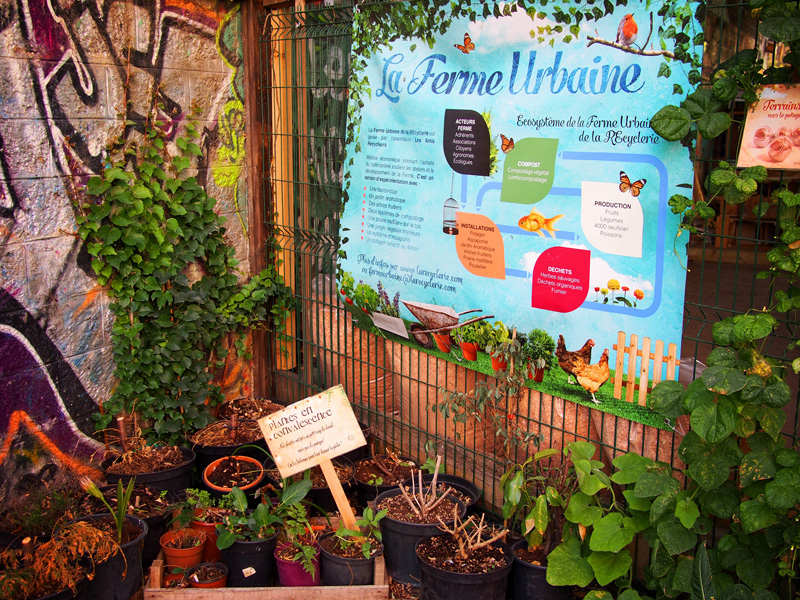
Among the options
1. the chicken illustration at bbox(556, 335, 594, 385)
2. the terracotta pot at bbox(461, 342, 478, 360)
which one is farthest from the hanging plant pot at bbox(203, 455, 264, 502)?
the chicken illustration at bbox(556, 335, 594, 385)

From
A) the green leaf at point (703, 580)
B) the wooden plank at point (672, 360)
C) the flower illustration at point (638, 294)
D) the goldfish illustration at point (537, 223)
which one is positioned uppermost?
the goldfish illustration at point (537, 223)

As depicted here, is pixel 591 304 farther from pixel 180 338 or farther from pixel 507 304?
pixel 180 338

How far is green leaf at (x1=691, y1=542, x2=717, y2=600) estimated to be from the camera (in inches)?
102

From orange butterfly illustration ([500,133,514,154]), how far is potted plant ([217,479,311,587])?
194 centimetres

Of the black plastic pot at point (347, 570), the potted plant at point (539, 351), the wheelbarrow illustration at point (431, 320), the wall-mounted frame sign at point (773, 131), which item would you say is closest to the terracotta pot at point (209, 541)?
the black plastic pot at point (347, 570)

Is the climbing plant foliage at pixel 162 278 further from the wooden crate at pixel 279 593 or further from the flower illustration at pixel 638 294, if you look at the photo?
the flower illustration at pixel 638 294

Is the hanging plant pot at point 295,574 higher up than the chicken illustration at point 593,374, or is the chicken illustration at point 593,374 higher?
the chicken illustration at point 593,374

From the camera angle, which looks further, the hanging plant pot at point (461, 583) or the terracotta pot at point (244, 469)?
the terracotta pot at point (244, 469)

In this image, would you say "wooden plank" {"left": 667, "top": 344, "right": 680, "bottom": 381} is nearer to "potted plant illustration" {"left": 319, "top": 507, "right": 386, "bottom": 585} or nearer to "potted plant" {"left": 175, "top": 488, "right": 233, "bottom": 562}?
"potted plant illustration" {"left": 319, "top": 507, "right": 386, "bottom": 585}

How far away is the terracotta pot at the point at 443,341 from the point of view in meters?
3.71

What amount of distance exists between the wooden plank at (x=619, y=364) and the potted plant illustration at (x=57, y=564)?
7.28ft

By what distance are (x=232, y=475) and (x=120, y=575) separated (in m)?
0.91

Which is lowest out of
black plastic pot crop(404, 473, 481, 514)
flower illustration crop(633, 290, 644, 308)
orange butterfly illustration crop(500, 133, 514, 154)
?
black plastic pot crop(404, 473, 481, 514)

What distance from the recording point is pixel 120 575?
315 centimetres
